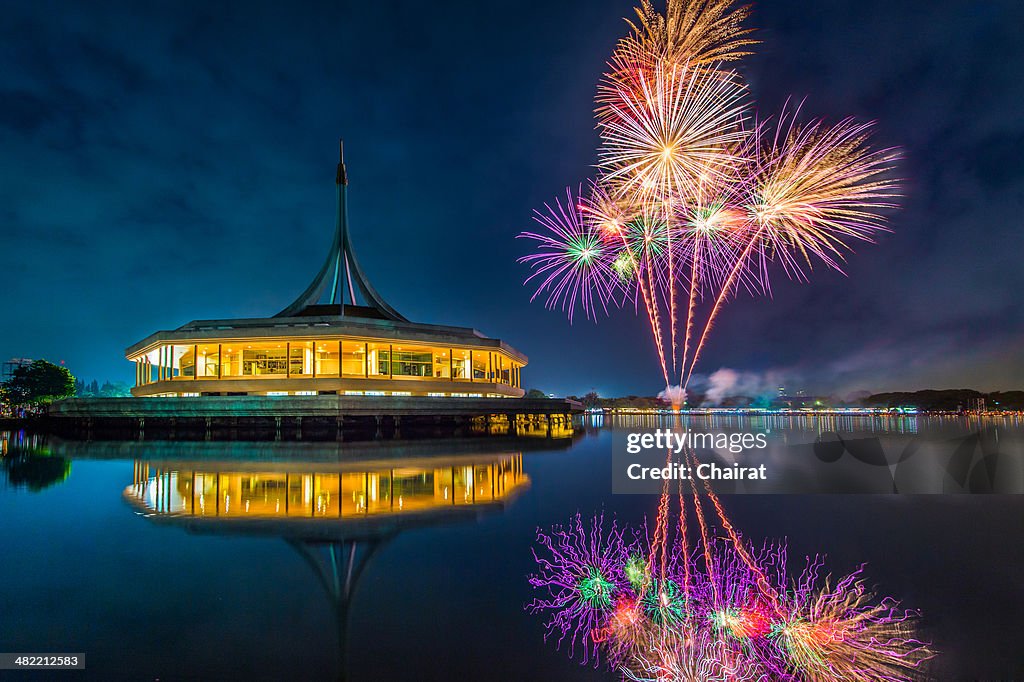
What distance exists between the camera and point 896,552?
19.0ft

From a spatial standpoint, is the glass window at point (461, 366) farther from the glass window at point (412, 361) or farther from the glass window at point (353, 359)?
the glass window at point (353, 359)

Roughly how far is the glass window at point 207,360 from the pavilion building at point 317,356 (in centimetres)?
7

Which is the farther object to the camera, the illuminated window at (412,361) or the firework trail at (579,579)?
the illuminated window at (412,361)

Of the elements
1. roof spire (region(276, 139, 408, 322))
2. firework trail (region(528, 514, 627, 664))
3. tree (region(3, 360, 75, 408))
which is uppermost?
roof spire (region(276, 139, 408, 322))

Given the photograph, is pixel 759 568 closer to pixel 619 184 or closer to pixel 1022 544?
pixel 1022 544

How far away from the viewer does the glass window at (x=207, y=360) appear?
3567 centimetres

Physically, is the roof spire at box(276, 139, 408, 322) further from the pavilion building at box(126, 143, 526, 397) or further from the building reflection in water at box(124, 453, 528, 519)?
the building reflection in water at box(124, 453, 528, 519)

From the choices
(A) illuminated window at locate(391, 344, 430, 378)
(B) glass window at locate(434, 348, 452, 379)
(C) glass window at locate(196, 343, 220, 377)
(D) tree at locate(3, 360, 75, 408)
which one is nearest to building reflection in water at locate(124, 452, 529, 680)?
(A) illuminated window at locate(391, 344, 430, 378)

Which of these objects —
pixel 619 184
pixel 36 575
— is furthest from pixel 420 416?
pixel 36 575

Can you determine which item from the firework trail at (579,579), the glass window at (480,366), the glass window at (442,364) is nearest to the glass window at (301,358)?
the glass window at (442,364)

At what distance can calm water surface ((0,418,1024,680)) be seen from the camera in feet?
11.2

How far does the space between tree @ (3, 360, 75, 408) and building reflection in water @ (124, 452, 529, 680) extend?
219 feet

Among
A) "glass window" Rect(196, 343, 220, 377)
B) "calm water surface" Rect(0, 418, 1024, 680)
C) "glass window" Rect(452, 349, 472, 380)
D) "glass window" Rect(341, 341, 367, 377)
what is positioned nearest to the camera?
"calm water surface" Rect(0, 418, 1024, 680)

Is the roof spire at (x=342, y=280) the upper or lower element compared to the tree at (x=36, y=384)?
upper
